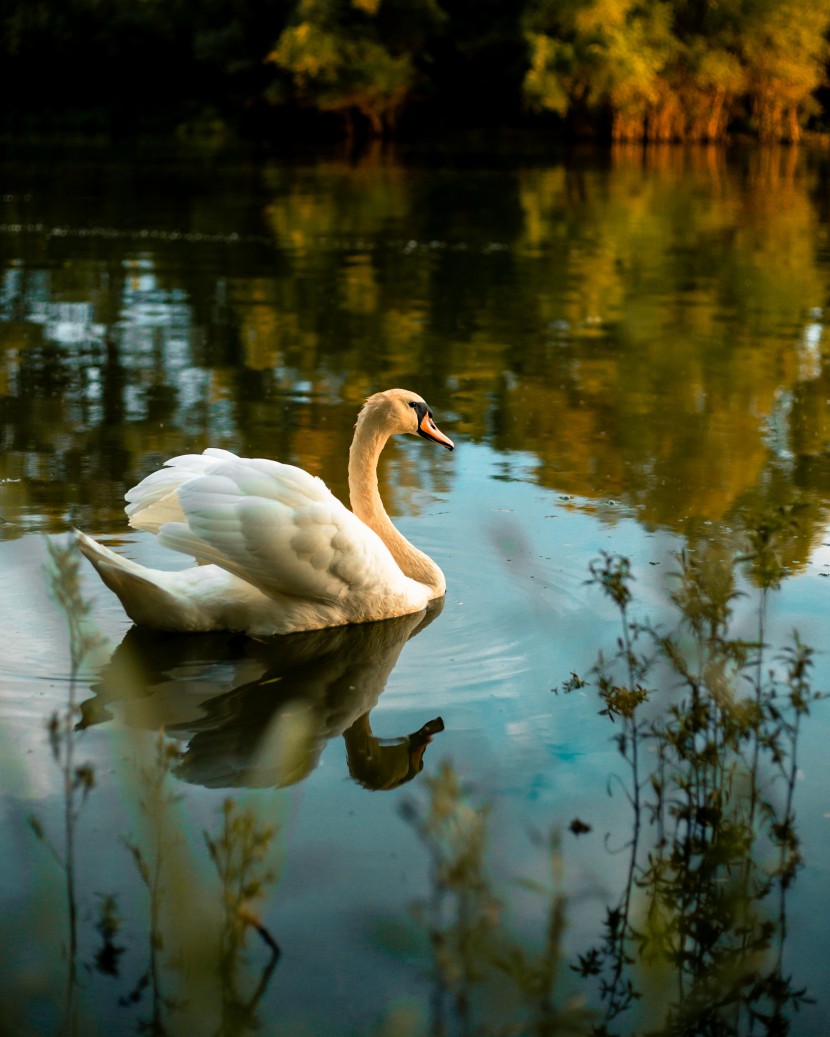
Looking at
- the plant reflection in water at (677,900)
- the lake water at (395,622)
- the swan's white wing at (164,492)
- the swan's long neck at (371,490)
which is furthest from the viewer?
the swan's long neck at (371,490)

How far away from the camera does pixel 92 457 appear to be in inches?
355

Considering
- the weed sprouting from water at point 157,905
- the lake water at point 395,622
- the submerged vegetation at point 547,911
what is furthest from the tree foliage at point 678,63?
the weed sprouting from water at point 157,905

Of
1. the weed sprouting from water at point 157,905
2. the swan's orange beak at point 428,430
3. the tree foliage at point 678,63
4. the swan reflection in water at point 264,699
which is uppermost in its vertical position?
the tree foliage at point 678,63

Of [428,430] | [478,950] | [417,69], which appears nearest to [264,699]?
[428,430]

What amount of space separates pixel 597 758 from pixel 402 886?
3.60ft

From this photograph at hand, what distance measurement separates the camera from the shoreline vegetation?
50.0 metres

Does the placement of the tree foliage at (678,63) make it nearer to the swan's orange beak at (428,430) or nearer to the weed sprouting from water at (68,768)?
the swan's orange beak at (428,430)

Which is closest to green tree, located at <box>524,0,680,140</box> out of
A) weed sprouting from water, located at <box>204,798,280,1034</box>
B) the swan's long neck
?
the swan's long neck

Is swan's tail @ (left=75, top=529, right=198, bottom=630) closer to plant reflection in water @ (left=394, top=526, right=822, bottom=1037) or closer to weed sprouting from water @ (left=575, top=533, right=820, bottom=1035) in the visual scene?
plant reflection in water @ (left=394, top=526, right=822, bottom=1037)

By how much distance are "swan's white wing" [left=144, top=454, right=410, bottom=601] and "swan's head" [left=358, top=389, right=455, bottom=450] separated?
1.05 metres

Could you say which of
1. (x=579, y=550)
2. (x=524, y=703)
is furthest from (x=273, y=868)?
(x=579, y=550)

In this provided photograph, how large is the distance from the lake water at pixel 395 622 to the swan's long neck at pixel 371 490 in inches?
11.8

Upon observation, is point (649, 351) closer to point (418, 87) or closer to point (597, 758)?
point (597, 758)

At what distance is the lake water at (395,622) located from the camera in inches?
148
